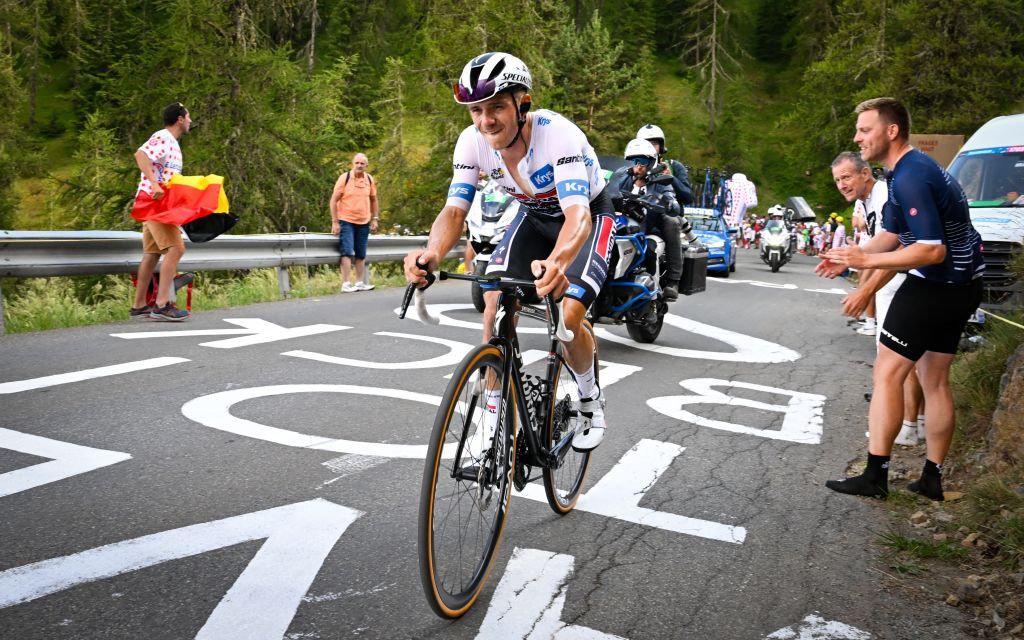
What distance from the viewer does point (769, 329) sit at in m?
12.4

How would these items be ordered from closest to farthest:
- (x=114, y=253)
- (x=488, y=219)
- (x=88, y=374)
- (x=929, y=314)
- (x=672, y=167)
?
(x=929, y=314) < (x=88, y=374) < (x=114, y=253) < (x=672, y=167) < (x=488, y=219)

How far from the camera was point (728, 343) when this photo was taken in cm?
1078

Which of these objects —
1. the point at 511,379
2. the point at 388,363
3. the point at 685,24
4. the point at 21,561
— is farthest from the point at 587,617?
the point at 685,24

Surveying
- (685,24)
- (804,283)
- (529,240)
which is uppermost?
(685,24)

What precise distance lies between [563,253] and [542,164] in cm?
72

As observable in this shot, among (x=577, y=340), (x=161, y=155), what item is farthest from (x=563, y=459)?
(x=161, y=155)

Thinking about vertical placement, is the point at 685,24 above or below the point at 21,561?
above

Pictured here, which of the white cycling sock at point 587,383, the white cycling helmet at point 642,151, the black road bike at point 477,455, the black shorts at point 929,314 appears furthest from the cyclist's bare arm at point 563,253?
the white cycling helmet at point 642,151

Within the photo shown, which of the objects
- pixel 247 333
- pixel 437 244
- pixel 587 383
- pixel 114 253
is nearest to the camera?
pixel 437 244

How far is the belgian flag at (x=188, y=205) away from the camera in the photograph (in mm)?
9789

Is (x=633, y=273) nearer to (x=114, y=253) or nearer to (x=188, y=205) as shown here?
(x=188, y=205)

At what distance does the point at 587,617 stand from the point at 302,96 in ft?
58.5

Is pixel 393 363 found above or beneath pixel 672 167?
beneath

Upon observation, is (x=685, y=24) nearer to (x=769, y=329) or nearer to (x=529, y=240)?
(x=769, y=329)
